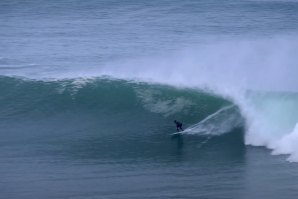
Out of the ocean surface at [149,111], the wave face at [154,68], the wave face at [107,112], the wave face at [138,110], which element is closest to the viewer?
the ocean surface at [149,111]

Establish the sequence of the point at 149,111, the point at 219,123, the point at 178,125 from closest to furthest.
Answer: the point at 178,125 → the point at 219,123 → the point at 149,111

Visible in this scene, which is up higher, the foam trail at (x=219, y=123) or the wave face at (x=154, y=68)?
the wave face at (x=154, y=68)

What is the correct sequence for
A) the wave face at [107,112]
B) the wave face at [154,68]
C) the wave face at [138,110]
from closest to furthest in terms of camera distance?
the wave face at [138,110]
the wave face at [107,112]
the wave face at [154,68]

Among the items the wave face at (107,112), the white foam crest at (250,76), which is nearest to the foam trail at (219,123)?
the wave face at (107,112)

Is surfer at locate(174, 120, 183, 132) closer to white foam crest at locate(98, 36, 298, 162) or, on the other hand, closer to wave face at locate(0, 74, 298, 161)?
wave face at locate(0, 74, 298, 161)

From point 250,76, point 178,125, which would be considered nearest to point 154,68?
point 250,76

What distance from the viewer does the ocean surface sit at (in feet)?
84.3

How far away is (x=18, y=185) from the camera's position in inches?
1010

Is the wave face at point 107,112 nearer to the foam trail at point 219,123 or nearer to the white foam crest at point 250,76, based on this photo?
the foam trail at point 219,123

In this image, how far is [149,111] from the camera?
33.0 meters

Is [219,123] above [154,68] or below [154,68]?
below

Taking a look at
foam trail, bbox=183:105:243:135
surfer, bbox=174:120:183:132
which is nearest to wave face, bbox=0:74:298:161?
foam trail, bbox=183:105:243:135

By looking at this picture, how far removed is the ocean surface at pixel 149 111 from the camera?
25.7m

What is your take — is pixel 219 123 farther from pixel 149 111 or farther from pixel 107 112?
pixel 107 112
